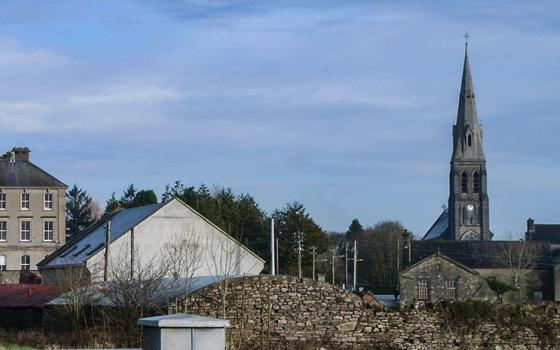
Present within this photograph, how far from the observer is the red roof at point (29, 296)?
1731 inches

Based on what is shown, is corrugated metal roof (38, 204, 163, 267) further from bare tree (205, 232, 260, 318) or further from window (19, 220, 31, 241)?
window (19, 220, 31, 241)

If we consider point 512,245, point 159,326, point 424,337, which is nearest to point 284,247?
point 512,245

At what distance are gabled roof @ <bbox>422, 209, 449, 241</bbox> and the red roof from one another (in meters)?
127

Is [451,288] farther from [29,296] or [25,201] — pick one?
[29,296]

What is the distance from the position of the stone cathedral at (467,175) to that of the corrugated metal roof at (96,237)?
102m

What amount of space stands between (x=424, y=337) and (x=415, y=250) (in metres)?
69.0

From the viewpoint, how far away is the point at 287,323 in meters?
36.4

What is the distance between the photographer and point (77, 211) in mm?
134625

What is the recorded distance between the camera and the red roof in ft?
144

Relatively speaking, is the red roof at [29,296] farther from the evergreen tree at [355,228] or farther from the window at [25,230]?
the evergreen tree at [355,228]

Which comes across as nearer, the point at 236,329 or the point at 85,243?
the point at 236,329

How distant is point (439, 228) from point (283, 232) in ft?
308

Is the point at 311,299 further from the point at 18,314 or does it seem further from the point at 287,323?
the point at 18,314

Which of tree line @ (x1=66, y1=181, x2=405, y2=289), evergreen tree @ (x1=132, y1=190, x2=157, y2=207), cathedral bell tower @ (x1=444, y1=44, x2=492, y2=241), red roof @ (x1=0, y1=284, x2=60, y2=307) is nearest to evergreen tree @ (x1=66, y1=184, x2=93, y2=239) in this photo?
tree line @ (x1=66, y1=181, x2=405, y2=289)
